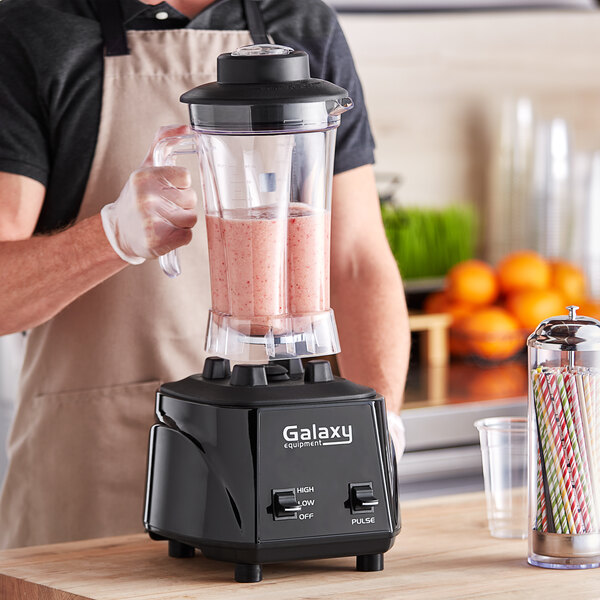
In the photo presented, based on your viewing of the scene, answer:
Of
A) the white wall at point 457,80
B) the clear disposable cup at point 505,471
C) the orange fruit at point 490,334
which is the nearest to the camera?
the clear disposable cup at point 505,471

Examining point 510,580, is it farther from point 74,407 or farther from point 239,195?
point 74,407

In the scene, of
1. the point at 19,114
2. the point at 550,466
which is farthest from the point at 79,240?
the point at 550,466

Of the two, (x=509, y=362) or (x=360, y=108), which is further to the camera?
(x=509, y=362)

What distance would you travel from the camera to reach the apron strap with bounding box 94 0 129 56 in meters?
1.47

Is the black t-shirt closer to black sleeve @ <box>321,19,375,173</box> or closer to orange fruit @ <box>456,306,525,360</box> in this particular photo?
black sleeve @ <box>321,19,375,173</box>

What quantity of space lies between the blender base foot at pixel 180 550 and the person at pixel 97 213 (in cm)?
34

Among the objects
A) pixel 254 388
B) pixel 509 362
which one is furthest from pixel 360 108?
pixel 509 362

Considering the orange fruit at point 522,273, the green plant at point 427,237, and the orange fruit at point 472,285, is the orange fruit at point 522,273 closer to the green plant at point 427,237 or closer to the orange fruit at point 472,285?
the orange fruit at point 472,285

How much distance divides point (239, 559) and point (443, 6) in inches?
82.5

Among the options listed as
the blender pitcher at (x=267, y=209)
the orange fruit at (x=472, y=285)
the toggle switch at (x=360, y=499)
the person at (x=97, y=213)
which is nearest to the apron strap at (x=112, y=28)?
the person at (x=97, y=213)

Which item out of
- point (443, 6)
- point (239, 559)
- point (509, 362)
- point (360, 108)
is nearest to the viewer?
point (239, 559)

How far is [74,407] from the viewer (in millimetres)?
1510

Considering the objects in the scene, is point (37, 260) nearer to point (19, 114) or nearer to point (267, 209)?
point (19, 114)

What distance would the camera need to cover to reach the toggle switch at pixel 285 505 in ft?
3.52
